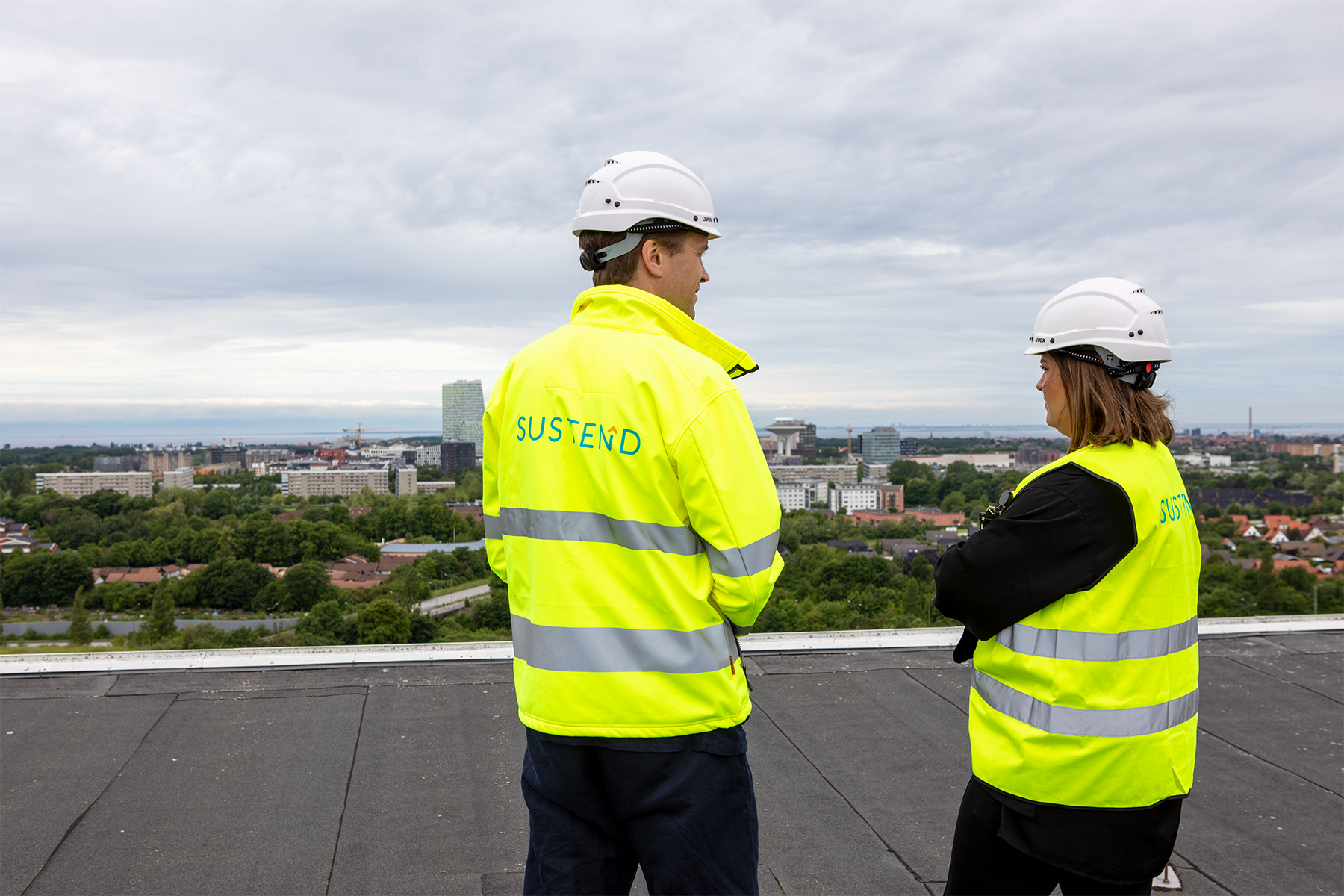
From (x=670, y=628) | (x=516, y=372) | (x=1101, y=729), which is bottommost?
(x=1101, y=729)

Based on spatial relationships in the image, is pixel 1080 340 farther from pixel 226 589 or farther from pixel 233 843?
pixel 226 589

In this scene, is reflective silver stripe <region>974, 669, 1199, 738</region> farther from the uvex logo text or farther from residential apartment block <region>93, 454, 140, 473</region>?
residential apartment block <region>93, 454, 140, 473</region>

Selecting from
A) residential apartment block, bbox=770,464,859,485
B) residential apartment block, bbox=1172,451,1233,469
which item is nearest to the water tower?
residential apartment block, bbox=770,464,859,485

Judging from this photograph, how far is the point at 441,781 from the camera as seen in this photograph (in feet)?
10.8

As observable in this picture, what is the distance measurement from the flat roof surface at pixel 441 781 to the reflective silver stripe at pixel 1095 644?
1.34m

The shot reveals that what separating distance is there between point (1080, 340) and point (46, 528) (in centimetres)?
5607

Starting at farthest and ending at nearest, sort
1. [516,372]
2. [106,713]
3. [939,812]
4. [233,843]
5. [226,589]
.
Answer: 1. [226,589]
2. [106,713]
3. [939,812]
4. [233,843]
5. [516,372]

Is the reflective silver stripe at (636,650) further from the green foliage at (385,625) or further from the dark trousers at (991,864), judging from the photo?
the green foliage at (385,625)

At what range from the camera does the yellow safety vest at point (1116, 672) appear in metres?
1.66

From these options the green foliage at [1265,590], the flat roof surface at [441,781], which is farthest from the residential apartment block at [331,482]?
the flat roof surface at [441,781]

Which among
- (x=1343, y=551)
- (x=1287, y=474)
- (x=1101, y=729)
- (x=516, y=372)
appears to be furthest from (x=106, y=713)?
(x=1287, y=474)

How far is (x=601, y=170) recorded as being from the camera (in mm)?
1633

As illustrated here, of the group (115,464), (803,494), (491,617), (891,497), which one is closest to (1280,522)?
(891,497)

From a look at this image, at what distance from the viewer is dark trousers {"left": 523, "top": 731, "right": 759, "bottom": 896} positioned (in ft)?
4.69
